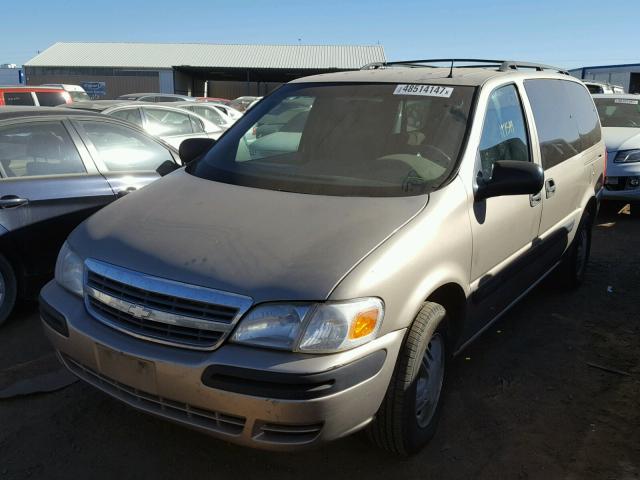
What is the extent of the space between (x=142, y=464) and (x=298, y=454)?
0.72 metres

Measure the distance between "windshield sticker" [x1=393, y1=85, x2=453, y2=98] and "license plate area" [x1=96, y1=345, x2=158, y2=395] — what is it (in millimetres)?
2072

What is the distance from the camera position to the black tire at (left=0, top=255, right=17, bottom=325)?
4.04 m

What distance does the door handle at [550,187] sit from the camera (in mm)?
3781

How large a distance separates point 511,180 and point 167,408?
1928 mm

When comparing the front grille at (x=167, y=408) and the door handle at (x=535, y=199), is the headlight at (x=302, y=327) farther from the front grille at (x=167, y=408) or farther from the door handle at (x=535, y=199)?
the door handle at (x=535, y=199)

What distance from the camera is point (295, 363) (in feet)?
6.88

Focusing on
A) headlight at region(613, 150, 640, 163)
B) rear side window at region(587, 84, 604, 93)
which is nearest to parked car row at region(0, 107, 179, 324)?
headlight at region(613, 150, 640, 163)

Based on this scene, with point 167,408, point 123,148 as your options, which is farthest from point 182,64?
point 167,408

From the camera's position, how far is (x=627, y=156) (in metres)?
7.99

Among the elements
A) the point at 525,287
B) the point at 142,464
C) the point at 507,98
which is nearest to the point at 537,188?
the point at 507,98

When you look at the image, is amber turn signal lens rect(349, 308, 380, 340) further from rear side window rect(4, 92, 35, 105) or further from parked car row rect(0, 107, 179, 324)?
rear side window rect(4, 92, 35, 105)

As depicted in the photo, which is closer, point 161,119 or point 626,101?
point 161,119

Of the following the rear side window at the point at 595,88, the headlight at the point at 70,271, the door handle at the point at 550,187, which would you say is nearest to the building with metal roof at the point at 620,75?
the rear side window at the point at 595,88

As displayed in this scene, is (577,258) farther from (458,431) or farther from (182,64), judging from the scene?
(182,64)
